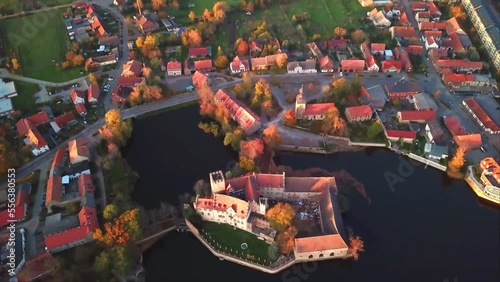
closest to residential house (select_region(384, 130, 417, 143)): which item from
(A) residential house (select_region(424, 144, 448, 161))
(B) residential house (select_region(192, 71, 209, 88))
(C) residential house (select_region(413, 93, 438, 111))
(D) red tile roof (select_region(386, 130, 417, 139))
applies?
(D) red tile roof (select_region(386, 130, 417, 139))

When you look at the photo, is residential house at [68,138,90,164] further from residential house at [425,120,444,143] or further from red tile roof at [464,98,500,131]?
red tile roof at [464,98,500,131]

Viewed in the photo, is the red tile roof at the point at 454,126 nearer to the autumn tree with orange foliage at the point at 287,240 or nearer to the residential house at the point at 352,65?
the residential house at the point at 352,65

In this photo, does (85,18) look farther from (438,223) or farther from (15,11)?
(438,223)

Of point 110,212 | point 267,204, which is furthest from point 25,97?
point 267,204

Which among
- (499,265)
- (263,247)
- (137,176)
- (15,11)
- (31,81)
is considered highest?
(15,11)

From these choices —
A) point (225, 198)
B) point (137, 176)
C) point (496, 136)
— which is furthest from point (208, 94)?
point (496, 136)

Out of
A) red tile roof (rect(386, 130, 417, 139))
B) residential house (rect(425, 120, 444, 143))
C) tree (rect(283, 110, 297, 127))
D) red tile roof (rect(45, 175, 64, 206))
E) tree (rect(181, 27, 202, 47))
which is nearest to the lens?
red tile roof (rect(45, 175, 64, 206))
